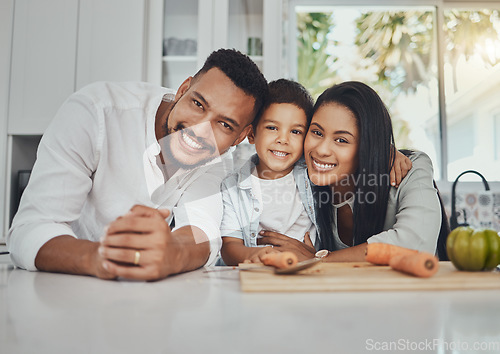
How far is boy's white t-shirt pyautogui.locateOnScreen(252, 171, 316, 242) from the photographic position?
107cm

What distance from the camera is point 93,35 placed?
6.50 ft

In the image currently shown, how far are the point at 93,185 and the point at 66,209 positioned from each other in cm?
13

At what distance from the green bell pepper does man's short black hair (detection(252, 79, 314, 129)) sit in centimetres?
53

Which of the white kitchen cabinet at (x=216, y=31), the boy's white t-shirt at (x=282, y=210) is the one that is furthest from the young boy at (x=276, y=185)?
the white kitchen cabinet at (x=216, y=31)

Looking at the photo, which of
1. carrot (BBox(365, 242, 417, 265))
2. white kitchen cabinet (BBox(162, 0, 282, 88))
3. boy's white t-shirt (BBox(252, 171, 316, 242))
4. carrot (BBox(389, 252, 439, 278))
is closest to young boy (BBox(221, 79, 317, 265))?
boy's white t-shirt (BBox(252, 171, 316, 242))

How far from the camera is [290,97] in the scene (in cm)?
107

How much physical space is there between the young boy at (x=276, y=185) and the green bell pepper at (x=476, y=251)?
0.44m

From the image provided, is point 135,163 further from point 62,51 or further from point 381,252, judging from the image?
point 62,51

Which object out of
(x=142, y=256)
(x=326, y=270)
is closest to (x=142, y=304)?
(x=142, y=256)

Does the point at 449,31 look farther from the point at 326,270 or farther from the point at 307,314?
the point at 307,314

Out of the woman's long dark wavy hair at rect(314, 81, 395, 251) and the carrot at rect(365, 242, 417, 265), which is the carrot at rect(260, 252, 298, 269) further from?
the woman's long dark wavy hair at rect(314, 81, 395, 251)

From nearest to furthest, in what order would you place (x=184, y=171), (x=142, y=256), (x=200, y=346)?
1. (x=200, y=346)
2. (x=142, y=256)
3. (x=184, y=171)

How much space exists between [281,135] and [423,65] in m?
2.20

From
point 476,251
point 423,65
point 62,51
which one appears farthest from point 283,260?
point 423,65
